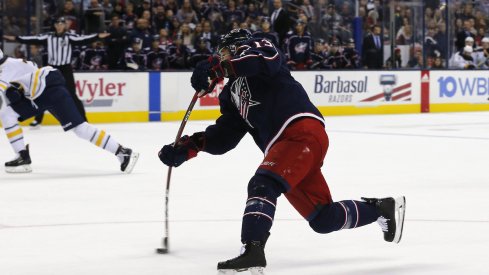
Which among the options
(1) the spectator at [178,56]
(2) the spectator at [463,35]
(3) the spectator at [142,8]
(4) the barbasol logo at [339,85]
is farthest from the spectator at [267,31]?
(2) the spectator at [463,35]

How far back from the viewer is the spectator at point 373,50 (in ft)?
56.3

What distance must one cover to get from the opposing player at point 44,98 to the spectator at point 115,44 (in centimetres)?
653

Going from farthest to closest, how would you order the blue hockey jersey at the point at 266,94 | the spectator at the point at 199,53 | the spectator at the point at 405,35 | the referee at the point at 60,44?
the spectator at the point at 405,35 → the spectator at the point at 199,53 → the referee at the point at 60,44 → the blue hockey jersey at the point at 266,94

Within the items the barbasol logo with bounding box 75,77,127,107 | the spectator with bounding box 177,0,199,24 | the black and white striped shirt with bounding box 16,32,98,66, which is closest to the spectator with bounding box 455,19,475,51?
the spectator with bounding box 177,0,199,24

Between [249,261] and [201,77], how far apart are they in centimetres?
75

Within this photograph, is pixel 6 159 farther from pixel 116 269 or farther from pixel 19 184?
pixel 116 269

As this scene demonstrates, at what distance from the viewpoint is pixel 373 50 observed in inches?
677

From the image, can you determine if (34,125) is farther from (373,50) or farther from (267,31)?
(373,50)

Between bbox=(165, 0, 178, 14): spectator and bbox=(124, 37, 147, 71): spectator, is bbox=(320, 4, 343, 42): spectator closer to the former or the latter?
bbox=(165, 0, 178, 14): spectator

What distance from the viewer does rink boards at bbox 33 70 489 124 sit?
14508 millimetres

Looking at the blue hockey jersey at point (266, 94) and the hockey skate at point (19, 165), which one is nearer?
the blue hockey jersey at point (266, 94)

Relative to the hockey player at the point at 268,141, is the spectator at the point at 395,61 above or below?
below

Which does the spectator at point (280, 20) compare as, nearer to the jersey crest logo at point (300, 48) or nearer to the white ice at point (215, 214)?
the jersey crest logo at point (300, 48)

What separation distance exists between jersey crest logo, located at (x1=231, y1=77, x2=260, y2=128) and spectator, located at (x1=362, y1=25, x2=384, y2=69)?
1332 cm
